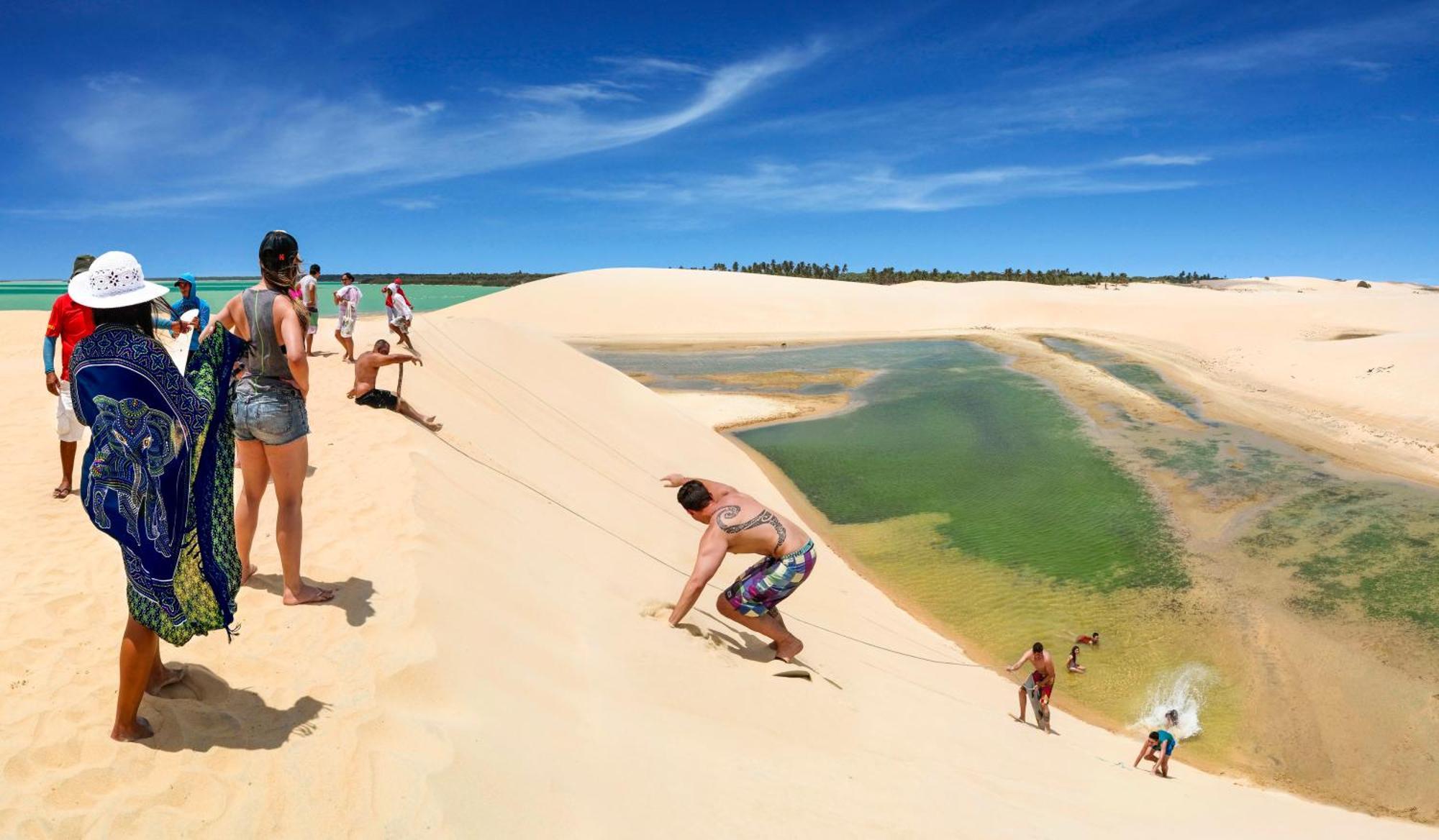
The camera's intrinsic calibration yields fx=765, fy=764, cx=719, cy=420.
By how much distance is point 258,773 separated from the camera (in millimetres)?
2959

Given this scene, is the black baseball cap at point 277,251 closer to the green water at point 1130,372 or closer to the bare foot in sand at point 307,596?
the bare foot in sand at point 307,596

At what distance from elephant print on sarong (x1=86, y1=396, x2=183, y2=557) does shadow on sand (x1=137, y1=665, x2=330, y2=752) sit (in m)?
0.85

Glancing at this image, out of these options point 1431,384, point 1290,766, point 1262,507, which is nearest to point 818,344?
point 1431,384

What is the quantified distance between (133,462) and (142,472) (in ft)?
0.14

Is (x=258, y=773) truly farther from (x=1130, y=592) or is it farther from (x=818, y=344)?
(x=818, y=344)

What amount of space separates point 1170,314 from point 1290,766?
50.0 meters

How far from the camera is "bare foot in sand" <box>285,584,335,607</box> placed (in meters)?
4.29

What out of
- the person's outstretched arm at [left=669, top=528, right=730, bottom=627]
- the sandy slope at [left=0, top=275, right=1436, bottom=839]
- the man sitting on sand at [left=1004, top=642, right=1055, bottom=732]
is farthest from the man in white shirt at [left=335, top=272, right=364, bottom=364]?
the man sitting on sand at [left=1004, top=642, right=1055, bottom=732]

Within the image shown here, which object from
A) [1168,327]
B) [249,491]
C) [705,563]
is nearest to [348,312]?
[249,491]

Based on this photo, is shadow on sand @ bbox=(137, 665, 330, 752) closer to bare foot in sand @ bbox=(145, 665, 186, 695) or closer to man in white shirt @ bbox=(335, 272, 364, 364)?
bare foot in sand @ bbox=(145, 665, 186, 695)

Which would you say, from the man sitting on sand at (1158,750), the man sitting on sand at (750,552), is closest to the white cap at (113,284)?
the man sitting on sand at (750,552)

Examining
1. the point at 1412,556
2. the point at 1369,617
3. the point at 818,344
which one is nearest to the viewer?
the point at 1369,617

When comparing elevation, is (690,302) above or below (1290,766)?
above

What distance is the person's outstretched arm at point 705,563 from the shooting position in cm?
502
